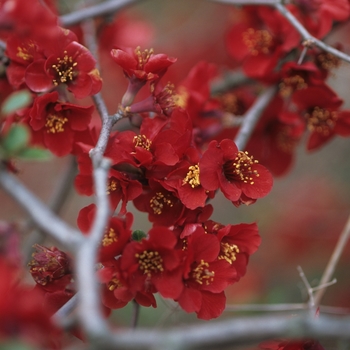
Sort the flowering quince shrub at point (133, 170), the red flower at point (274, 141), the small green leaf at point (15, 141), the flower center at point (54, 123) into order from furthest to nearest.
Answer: the red flower at point (274, 141) < the flower center at point (54, 123) < the flowering quince shrub at point (133, 170) < the small green leaf at point (15, 141)

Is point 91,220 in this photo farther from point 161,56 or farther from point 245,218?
point 245,218

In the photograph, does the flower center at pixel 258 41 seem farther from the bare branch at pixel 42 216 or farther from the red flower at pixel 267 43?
the bare branch at pixel 42 216

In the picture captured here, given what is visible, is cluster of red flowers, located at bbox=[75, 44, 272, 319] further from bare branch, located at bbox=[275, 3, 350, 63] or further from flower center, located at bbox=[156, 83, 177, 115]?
bare branch, located at bbox=[275, 3, 350, 63]

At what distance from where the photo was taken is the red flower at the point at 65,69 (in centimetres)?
96

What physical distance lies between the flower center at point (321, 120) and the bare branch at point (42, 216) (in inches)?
29.8

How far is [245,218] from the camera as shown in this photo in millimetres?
2570

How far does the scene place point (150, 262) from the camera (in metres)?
0.83

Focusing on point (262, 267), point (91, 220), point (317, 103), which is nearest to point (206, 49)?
point (262, 267)

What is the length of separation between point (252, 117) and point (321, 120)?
16cm

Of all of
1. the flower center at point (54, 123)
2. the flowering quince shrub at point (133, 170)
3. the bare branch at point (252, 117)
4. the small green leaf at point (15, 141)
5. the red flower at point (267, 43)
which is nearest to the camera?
the small green leaf at point (15, 141)

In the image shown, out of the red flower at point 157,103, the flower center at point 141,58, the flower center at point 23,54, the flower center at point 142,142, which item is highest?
the flower center at point 141,58

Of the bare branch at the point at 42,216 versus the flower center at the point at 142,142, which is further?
the flower center at the point at 142,142

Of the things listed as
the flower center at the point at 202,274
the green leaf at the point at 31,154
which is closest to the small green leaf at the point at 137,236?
the flower center at the point at 202,274

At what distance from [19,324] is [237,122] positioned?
837mm
